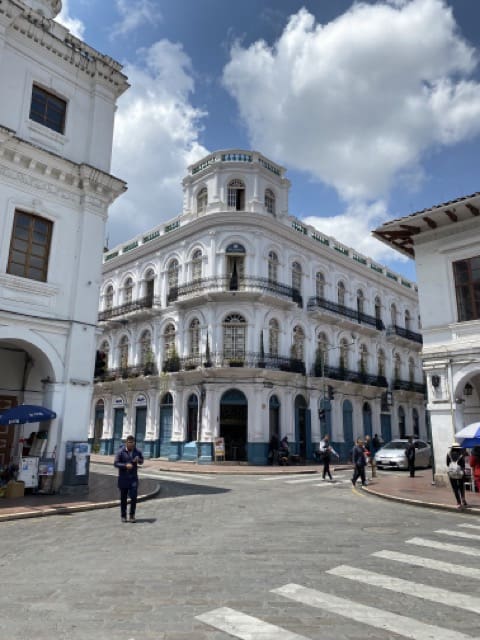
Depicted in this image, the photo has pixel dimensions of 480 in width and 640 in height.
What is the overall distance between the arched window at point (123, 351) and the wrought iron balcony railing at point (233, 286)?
22.6 feet

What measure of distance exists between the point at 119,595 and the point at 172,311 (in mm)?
25374

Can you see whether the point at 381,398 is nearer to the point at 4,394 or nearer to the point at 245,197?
the point at 245,197

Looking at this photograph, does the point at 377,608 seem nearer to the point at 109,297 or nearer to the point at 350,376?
the point at 350,376

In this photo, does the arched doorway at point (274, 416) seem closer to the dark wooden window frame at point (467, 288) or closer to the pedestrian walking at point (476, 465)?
the dark wooden window frame at point (467, 288)

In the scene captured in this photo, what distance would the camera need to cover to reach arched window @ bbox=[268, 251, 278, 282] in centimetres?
2893

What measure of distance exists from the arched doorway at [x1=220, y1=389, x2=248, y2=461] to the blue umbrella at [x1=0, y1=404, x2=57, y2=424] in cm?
1461

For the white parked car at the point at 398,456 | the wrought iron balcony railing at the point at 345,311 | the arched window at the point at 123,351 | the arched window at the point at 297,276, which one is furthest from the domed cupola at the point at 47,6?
the white parked car at the point at 398,456

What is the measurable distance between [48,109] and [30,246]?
4.57 meters

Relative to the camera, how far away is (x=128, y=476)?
10000 millimetres

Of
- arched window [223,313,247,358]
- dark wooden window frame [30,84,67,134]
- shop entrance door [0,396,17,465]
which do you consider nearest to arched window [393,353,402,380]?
arched window [223,313,247,358]

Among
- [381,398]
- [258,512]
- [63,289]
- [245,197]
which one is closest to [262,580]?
[258,512]

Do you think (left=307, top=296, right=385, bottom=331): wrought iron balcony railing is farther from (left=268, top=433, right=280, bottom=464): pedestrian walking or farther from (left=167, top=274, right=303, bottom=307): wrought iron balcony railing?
(left=268, top=433, right=280, bottom=464): pedestrian walking

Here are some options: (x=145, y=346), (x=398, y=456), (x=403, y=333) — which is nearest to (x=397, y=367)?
(x=403, y=333)

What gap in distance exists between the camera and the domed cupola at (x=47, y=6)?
15555 mm
